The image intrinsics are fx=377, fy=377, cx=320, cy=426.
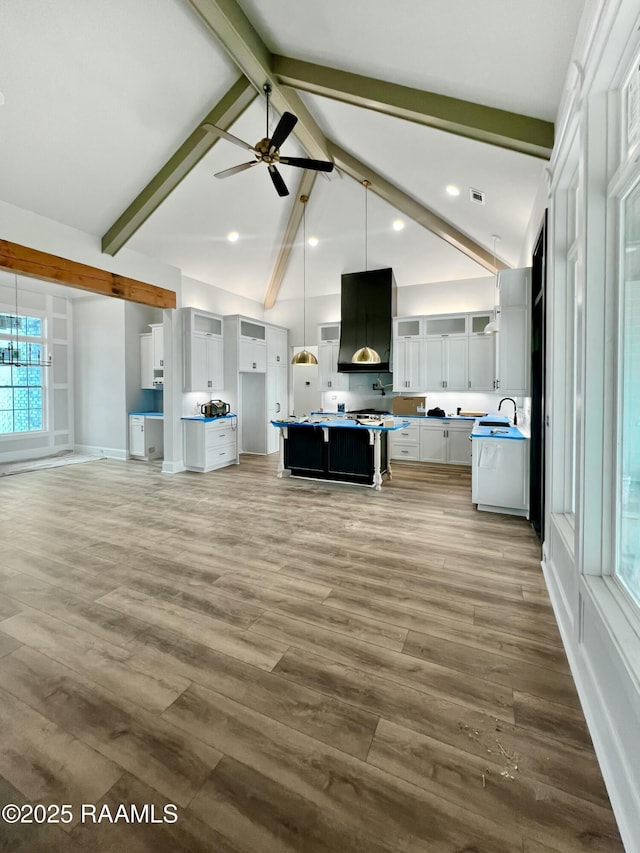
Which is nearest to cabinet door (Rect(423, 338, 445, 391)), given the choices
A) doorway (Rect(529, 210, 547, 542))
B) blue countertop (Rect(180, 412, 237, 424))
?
doorway (Rect(529, 210, 547, 542))

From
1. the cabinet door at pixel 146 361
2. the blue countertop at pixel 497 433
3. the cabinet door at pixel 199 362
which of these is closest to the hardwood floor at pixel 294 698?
the blue countertop at pixel 497 433

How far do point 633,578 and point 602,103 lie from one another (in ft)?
6.69

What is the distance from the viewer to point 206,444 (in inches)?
245

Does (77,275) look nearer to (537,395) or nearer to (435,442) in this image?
(537,395)

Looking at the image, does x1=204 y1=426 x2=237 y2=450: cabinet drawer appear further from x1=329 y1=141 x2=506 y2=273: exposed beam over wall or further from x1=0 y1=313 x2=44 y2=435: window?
x1=329 y1=141 x2=506 y2=273: exposed beam over wall

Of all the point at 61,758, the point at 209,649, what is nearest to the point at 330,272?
the point at 209,649

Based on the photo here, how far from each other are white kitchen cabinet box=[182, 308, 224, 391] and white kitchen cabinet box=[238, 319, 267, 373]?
0.37 meters

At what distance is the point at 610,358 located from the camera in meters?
1.65

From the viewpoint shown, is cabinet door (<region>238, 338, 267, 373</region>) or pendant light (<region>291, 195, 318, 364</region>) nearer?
pendant light (<region>291, 195, 318, 364</region>)

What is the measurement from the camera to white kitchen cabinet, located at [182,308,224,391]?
6.30 meters

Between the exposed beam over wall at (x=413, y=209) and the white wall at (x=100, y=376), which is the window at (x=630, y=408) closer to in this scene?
the exposed beam over wall at (x=413, y=209)

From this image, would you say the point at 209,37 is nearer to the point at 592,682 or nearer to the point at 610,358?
the point at 610,358

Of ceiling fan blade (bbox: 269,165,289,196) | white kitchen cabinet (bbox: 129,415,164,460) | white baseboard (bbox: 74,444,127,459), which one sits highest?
ceiling fan blade (bbox: 269,165,289,196)

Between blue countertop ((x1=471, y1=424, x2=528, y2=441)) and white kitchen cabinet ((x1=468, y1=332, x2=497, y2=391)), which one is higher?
white kitchen cabinet ((x1=468, y1=332, x2=497, y2=391))
